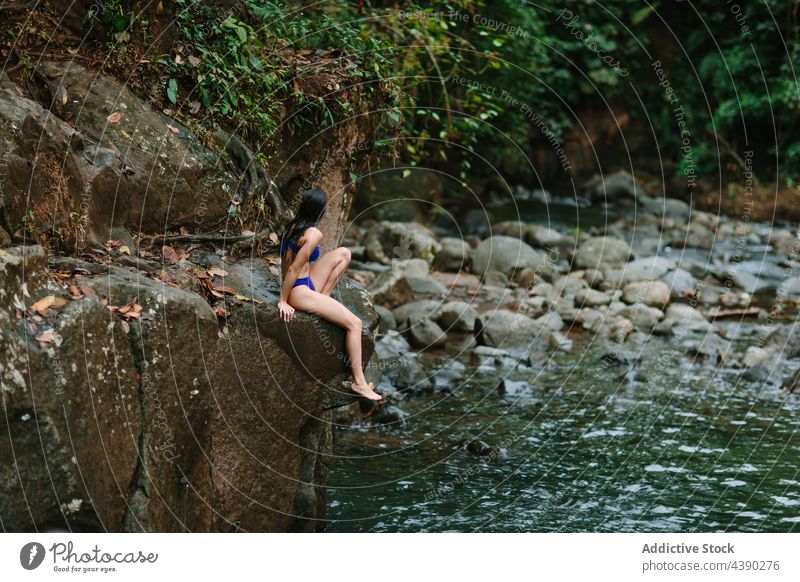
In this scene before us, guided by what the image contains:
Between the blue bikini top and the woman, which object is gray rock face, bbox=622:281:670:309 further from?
the blue bikini top

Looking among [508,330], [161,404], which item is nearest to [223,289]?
[161,404]

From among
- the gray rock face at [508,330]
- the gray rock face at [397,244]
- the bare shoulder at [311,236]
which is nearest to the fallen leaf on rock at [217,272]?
the bare shoulder at [311,236]

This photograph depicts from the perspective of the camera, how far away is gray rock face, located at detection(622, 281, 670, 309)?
45.3 feet

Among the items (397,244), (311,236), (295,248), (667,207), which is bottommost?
(397,244)

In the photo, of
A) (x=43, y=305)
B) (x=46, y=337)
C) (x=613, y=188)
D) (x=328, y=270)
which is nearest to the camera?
(x=46, y=337)

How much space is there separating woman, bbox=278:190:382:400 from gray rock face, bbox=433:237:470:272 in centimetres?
927

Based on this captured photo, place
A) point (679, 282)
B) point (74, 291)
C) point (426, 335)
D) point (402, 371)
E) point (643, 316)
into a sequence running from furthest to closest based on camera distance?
point (679, 282), point (643, 316), point (426, 335), point (402, 371), point (74, 291)

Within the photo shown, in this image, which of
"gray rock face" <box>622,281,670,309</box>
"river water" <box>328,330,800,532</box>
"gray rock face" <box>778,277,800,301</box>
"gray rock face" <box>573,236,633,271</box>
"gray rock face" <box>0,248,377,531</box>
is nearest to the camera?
"gray rock face" <box>0,248,377,531</box>

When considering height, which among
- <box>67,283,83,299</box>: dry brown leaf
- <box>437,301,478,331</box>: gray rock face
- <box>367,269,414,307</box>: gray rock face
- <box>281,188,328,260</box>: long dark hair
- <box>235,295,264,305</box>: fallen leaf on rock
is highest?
<box>281,188,328,260</box>: long dark hair

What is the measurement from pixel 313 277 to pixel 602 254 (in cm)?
1113

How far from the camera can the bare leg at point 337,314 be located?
5.94 meters

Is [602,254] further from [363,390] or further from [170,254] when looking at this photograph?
[170,254]

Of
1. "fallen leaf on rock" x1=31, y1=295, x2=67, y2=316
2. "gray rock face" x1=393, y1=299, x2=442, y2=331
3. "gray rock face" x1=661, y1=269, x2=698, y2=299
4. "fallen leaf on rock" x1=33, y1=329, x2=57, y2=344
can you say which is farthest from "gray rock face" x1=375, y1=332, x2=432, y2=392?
"gray rock face" x1=661, y1=269, x2=698, y2=299

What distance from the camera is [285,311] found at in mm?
5816
